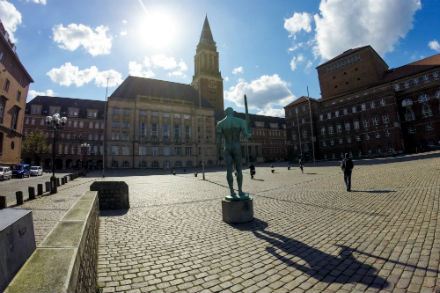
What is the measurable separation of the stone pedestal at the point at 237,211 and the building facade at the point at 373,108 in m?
51.0

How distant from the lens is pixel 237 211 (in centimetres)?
585

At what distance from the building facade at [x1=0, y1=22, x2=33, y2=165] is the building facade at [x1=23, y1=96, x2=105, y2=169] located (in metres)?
21.1

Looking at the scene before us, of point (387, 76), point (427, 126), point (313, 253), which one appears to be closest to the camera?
point (313, 253)

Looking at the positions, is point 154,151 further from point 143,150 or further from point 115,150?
point 115,150

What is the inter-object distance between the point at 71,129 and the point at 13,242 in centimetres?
7171

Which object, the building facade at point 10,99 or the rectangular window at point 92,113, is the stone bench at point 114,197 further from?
the rectangular window at point 92,113

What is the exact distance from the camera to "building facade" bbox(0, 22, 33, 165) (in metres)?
28.8

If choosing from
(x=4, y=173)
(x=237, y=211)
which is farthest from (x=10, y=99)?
(x=237, y=211)

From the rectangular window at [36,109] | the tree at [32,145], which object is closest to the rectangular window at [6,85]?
the tree at [32,145]

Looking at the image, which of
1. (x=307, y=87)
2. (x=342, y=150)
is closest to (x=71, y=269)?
(x=307, y=87)

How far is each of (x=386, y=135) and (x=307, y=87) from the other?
77.3 ft

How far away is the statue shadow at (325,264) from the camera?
9.64ft

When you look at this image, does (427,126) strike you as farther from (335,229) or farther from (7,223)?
(7,223)

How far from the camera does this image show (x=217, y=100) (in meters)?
71.2
